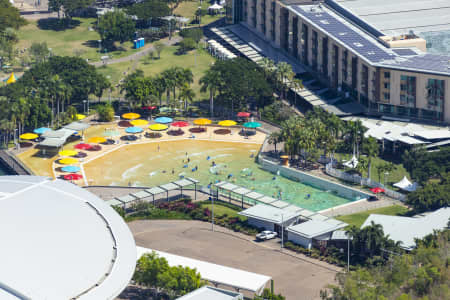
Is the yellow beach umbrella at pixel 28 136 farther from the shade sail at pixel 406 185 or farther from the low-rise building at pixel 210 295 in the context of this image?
the low-rise building at pixel 210 295

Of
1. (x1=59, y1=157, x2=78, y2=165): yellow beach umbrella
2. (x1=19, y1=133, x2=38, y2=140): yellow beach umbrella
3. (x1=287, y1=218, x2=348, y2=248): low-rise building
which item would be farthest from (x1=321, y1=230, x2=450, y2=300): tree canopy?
(x1=19, y1=133, x2=38, y2=140): yellow beach umbrella

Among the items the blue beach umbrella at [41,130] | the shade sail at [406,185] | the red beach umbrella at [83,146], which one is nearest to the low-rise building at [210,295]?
the shade sail at [406,185]

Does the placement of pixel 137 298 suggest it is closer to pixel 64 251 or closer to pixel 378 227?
pixel 64 251

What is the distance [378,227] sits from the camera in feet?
437

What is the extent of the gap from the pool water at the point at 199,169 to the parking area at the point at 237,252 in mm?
22200

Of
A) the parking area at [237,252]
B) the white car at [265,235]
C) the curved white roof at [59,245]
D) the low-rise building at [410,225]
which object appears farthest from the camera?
the white car at [265,235]

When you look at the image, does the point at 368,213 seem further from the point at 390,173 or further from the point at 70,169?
the point at 70,169

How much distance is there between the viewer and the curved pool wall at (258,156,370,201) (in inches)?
6407

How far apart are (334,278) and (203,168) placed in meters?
61.2

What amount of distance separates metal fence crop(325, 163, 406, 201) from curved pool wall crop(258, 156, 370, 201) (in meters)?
3.83

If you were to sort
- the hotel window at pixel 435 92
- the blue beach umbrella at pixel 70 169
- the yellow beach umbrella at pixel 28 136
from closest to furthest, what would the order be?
1. the blue beach umbrella at pixel 70 169
2. the hotel window at pixel 435 92
3. the yellow beach umbrella at pixel 28 136

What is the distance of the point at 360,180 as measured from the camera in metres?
168

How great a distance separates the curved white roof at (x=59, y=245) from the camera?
9962 centimetres

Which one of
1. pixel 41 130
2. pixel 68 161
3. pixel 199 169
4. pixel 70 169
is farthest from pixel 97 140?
Answer: pixel 199 169
